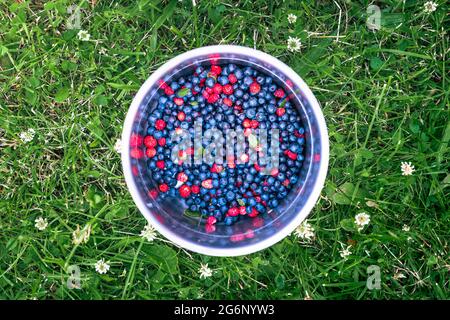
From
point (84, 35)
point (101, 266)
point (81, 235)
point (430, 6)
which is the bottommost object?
point (101, 266)

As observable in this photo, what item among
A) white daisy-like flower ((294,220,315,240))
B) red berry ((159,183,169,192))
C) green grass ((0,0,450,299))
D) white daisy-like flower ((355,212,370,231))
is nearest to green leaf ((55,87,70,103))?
green grass ((0,0,450,299))

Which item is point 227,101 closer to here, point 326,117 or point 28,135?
point 326,117

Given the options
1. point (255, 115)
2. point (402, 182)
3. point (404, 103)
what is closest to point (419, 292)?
point (402, 182)

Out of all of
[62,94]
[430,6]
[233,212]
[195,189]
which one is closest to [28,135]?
[62,94]

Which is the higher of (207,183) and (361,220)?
(207,183)

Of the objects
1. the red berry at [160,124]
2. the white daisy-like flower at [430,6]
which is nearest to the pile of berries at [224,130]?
the red berry at [160,124]

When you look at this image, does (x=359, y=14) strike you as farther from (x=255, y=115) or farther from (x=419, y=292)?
(x=419, y=292)

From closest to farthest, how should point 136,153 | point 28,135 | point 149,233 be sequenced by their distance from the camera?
point 136,153, point 149,233, point 28,135
